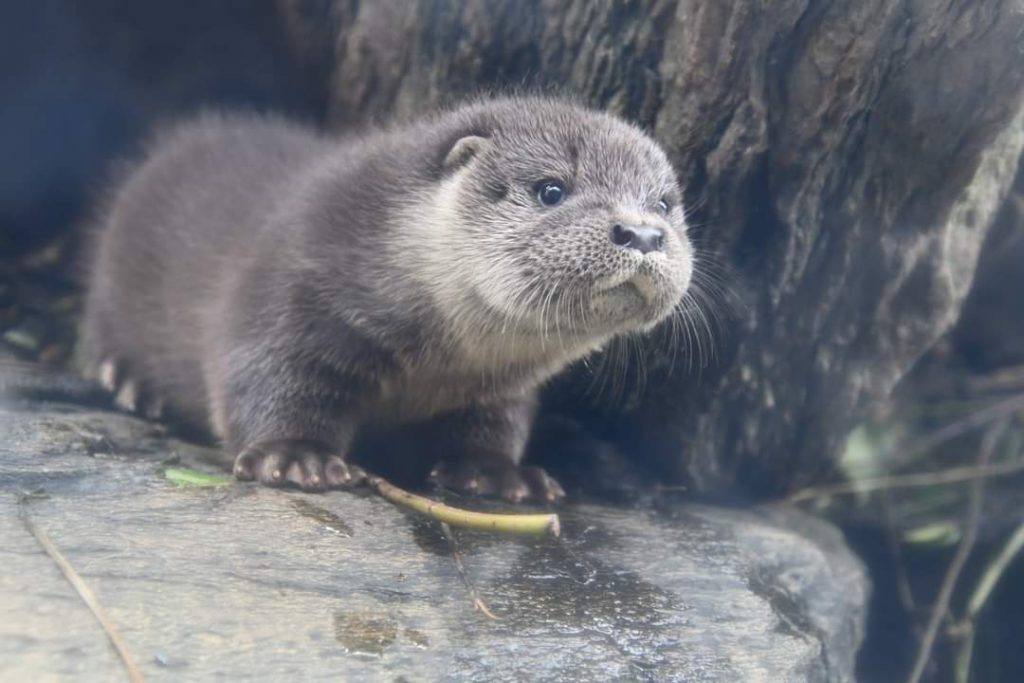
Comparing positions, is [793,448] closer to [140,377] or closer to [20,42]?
[140,377]

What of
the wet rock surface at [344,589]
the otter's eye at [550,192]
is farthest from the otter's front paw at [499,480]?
the otter's eye at [550,192]

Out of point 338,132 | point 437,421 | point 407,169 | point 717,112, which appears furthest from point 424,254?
point 338,132

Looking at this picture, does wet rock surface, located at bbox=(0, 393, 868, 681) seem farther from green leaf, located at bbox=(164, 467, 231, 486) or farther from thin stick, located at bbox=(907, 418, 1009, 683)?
thin stick, located at bbox=(907, 418, 1009, 683)

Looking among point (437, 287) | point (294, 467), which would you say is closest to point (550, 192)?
point (437, 287)

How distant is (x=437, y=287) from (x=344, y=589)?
1.12m

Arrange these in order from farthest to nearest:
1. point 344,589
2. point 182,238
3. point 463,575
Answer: point 182,238 → point 463,575 → point 344,589

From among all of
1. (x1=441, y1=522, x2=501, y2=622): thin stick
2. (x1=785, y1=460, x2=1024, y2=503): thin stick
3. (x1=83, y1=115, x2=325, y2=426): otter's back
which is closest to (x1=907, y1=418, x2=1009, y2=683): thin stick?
(x1=785, y1=460, x2=1024, y2=503): thin stick

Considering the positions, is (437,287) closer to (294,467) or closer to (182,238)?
(294,467)

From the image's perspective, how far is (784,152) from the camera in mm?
3688

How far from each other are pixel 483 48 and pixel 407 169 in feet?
2.49

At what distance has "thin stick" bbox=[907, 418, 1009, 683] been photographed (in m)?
4.27

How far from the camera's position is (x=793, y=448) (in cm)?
444

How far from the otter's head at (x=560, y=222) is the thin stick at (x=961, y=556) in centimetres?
173

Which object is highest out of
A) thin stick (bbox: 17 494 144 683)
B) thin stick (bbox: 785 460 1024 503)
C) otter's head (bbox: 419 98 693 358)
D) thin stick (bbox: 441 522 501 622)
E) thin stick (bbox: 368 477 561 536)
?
otter's head (bbox: 419 98 693 358)
